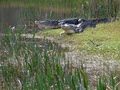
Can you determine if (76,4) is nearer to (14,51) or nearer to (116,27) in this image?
(116,27)

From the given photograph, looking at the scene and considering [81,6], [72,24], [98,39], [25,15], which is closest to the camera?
[98,39]

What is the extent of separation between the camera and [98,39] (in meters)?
10.3

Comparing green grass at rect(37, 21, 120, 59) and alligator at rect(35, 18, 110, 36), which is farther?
alligator at rect(35, 18, 110, 36)

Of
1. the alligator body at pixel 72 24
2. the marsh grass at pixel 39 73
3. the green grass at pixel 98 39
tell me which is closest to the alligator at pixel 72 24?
the alligator body at pixel 72 24

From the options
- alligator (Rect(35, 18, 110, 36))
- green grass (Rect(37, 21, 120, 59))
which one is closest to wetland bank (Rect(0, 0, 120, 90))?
green grass (Rect(37, 21, 120, 59))

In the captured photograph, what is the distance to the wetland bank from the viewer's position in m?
4.10

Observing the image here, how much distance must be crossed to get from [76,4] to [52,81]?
1182cm

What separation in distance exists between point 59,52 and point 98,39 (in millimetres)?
4648

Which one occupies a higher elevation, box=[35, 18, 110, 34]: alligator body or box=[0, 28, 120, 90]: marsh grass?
box=[0, 28, 120, 90]: marsh grass

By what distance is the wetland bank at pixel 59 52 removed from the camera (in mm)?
4102

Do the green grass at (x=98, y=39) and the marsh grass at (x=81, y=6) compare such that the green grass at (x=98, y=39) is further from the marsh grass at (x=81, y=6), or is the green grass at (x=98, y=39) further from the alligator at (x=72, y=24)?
the marsh grass at (x=81, y=6)

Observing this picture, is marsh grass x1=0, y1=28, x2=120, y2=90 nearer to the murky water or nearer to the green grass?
the green grass

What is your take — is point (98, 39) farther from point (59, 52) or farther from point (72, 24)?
point (59, 52)

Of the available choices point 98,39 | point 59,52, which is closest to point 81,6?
point 98,39
